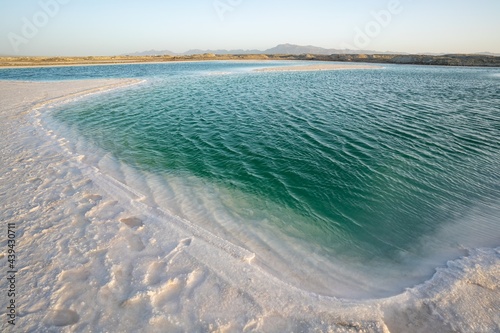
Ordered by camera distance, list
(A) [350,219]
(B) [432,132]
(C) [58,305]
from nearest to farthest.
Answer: (C) [58,305], (A) [350,219], (B) [432,132]

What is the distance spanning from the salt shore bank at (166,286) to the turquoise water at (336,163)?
137 centimetres

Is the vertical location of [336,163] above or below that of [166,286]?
below

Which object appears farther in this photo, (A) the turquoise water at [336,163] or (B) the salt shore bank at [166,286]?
(A) the turquoise water at [336,163]

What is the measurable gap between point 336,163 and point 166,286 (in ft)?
29.4

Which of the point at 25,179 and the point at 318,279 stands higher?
the point at 25,179

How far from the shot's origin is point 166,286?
5.07m

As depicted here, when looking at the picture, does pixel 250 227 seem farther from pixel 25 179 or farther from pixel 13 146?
pixel 13 146

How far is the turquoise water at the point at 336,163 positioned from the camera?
24.7 feet

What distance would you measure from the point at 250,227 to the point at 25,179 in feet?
28.0

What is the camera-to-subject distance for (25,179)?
29.7 feet

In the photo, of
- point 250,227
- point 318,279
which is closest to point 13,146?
point 250,227

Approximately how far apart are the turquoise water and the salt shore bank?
137 cm

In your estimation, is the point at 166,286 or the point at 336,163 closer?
the point at 166,286

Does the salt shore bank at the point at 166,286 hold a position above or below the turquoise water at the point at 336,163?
above
